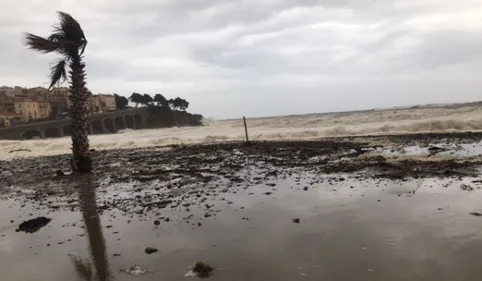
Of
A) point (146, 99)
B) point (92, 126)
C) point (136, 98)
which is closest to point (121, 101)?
point (136, 98)

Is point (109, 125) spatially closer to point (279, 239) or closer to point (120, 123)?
point (120, 123)

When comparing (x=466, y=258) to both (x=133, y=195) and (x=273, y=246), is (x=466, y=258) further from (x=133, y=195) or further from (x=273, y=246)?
(x=133, y=195)

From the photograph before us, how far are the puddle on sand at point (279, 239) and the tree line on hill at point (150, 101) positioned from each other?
123138 millimetres

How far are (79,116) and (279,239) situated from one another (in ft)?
47.7

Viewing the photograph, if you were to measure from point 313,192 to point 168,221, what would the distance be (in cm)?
415

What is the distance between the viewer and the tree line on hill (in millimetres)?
136875

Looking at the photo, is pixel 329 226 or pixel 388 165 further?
pixel 388 165

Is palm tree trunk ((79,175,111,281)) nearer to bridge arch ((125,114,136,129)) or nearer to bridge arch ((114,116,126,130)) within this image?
bridge arch ((114,116,126,130))

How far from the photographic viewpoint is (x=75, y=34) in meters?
17.6

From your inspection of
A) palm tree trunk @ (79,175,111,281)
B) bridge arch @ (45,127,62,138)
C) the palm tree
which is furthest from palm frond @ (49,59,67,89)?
bridge arch @ (45,127,62,138)

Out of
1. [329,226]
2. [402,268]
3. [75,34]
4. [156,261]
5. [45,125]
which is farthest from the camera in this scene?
[45,125]

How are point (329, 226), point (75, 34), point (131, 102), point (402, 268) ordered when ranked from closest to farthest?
point (402, 268) → point (329, 226) → point (75, 34) → point (131, 102)

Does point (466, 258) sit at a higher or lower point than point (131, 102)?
lower

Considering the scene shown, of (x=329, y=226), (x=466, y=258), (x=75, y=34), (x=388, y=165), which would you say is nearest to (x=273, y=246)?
(x=329, y=226)
